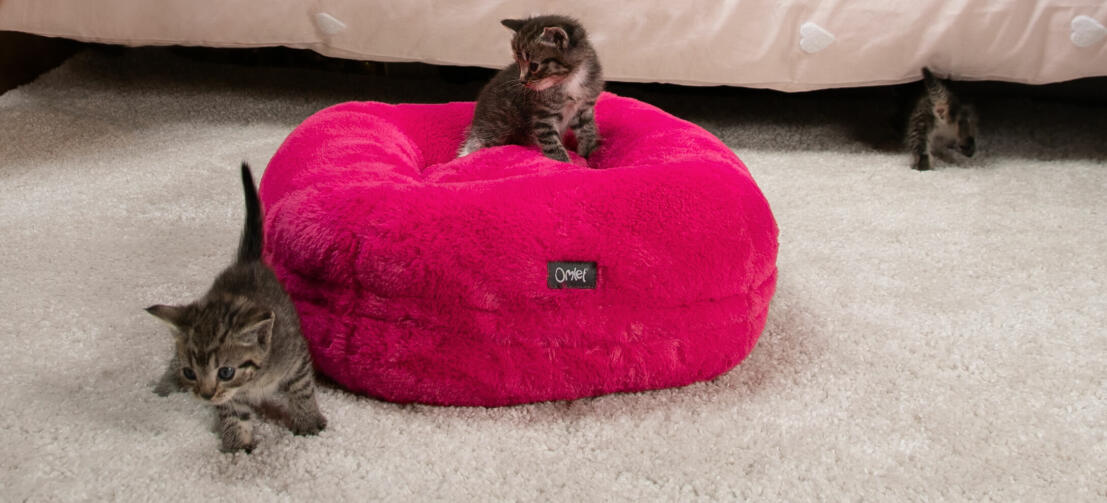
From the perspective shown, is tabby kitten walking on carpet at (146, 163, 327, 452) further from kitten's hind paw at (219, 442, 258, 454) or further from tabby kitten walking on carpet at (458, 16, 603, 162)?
tabby kitten walking on carpet at (458, 16, 603, 162)

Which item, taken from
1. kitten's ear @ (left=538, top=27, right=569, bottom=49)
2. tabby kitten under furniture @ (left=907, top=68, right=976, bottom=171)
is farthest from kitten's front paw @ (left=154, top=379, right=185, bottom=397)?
tabby kitten under furniture @ (left=907, top=68, right=976, bottom=171)

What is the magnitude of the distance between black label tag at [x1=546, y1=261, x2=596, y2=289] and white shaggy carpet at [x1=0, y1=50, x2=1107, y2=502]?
20 centimetres

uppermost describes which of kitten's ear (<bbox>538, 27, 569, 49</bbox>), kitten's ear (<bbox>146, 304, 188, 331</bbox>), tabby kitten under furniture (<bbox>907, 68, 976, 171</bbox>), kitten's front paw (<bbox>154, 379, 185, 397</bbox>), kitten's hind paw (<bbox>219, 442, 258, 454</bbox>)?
kitten's ear (<bbox>538, 27, 569, 49</bbox>)

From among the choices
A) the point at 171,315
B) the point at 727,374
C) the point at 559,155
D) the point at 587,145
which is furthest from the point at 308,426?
the point at 587,145

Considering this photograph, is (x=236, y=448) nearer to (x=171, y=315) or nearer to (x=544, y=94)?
(x=171, y=315)

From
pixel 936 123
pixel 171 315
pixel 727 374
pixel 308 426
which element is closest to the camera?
pixel 171 315

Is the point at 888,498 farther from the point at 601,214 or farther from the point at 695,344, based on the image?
the point at 601,214

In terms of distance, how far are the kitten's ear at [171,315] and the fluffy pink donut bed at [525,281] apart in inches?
9.1

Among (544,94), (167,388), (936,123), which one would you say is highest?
(544,94)

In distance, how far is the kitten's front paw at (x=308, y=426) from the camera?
4.15ft

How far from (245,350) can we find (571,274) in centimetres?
49

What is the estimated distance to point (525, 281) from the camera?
50.3 inches

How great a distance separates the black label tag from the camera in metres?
1.30

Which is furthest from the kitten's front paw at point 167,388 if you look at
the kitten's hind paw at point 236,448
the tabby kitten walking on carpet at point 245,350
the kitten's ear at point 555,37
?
the kitten's ear at point 555,37
